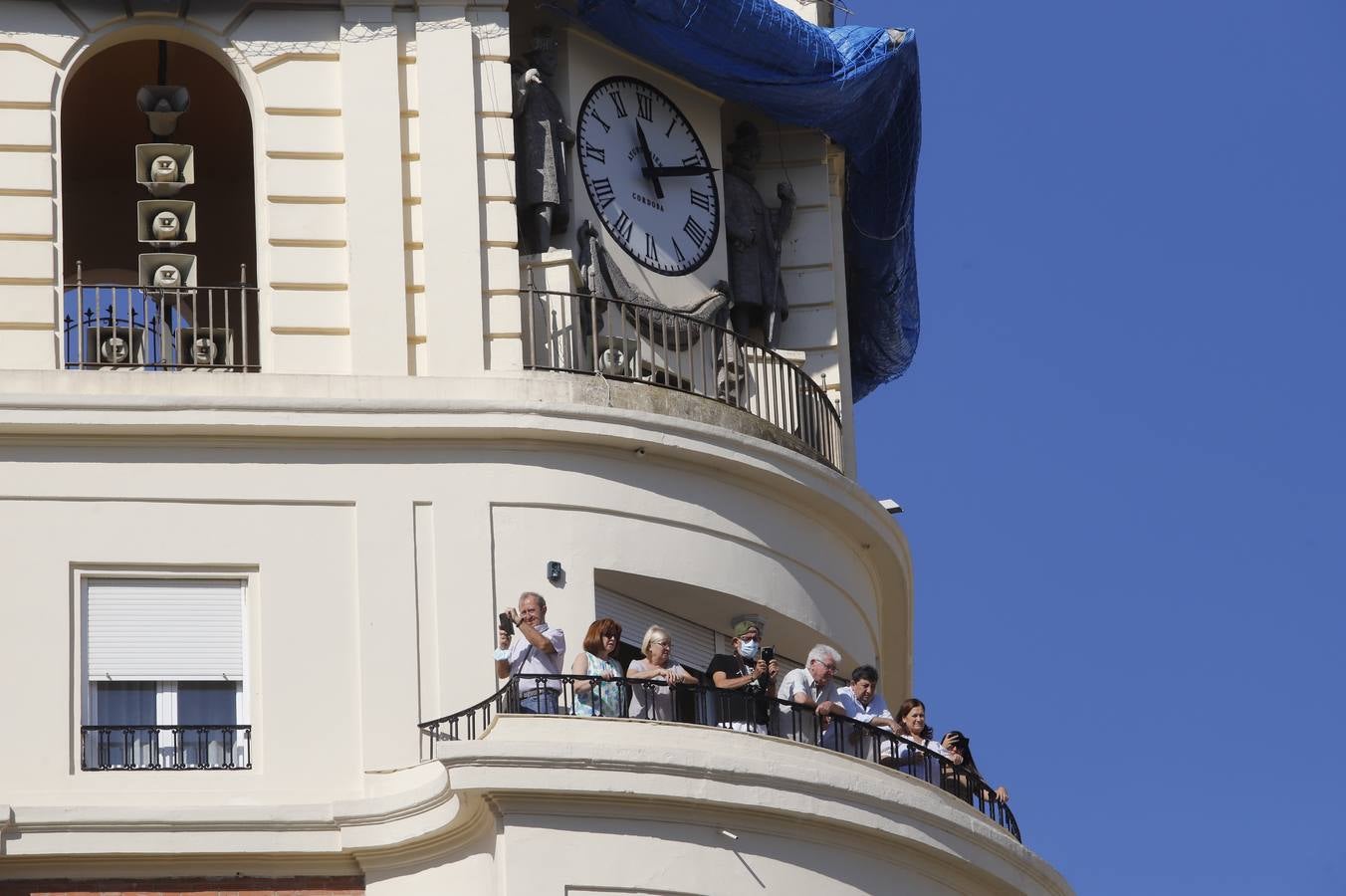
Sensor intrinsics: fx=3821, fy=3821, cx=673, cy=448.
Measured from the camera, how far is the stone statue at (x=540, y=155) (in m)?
39.7

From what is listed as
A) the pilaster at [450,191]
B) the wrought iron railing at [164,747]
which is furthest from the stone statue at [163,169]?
the wrought iron railing at [164,747]

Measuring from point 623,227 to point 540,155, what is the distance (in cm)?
143

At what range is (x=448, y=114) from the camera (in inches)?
1544

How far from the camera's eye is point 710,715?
36219 mm

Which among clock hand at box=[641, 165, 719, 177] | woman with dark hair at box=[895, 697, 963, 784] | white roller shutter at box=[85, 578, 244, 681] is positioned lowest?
woman with dark hair at box=[895, 697, 963, 784]

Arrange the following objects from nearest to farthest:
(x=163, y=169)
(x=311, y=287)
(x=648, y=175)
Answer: (x=311, y=287), (x=163, y=169), (x=648, y=175)

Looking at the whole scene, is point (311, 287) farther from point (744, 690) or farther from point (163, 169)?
point (744, 690)

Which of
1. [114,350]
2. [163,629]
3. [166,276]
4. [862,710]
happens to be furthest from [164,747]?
[862,710]

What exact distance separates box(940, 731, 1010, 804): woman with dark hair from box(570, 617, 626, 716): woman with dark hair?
151 inches

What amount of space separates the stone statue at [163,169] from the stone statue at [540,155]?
3.60 meters

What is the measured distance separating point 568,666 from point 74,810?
500cm

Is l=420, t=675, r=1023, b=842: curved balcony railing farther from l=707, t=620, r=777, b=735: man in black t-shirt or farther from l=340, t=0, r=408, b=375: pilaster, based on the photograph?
l=340, t=0, r=408, b=375: pilaster

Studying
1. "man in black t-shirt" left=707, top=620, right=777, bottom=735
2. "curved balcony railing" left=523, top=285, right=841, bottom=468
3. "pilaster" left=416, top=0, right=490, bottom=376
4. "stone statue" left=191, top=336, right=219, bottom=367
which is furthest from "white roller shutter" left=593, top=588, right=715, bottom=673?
"stone statue" left=191, top=336, right=219, bottom=367

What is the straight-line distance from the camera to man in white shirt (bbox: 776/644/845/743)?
119ft
